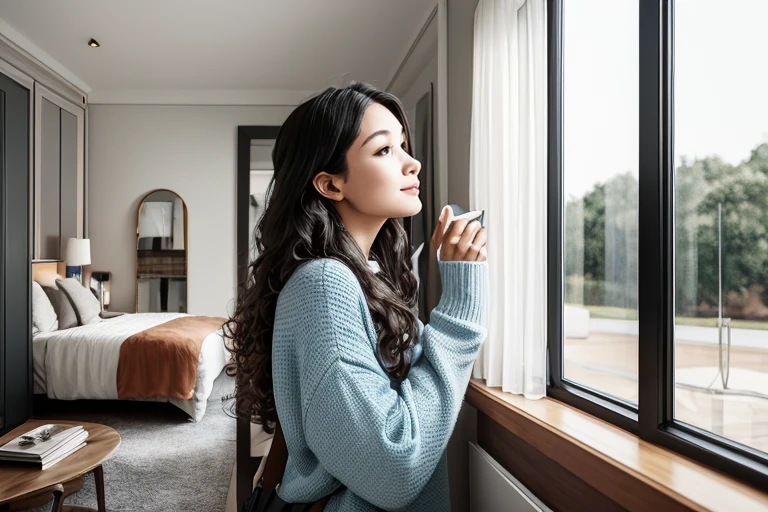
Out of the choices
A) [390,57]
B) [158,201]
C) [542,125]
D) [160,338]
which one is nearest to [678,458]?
[542,125]

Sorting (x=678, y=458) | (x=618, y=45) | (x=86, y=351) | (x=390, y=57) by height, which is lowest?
(x=86, y=351)

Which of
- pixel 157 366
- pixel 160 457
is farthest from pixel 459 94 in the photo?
pixel 157 366

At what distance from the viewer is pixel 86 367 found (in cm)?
364

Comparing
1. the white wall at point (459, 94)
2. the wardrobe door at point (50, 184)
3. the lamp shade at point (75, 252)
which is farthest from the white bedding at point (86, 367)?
the white wall at point (459, 94)

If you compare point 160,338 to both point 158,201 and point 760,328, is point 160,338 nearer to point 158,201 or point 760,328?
point 158,201

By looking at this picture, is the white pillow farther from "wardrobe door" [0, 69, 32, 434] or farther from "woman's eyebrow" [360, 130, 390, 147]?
"woman's eyebrow" [360, 130, 390, 147]

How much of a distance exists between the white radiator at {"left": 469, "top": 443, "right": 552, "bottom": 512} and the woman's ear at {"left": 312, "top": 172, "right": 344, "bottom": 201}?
90cm

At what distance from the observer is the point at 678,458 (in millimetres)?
1004

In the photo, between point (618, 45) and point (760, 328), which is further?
point (618, 45)

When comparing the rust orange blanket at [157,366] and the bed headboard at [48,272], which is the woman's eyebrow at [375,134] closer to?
the rust orange blanket at [157,366]

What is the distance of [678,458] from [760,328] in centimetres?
31

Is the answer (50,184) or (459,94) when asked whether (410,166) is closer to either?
(459,94)

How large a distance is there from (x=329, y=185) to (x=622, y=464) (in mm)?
774

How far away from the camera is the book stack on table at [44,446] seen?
2.02m
